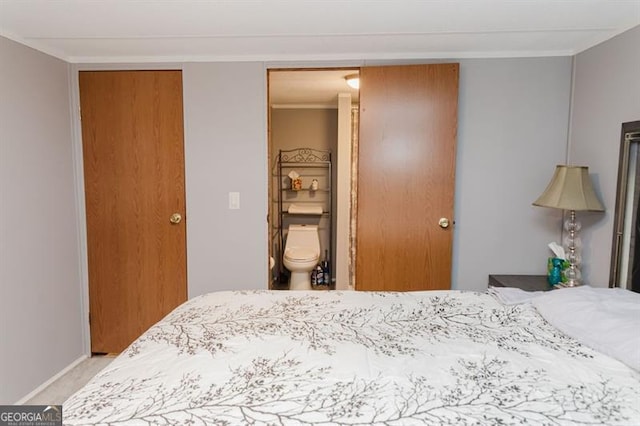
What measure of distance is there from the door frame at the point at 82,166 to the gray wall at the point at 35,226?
4cm

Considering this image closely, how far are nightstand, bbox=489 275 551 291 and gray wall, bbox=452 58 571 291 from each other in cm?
10

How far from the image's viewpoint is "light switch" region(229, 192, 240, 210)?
2.88 metres

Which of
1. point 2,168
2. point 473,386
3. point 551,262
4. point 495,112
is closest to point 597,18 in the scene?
point 495,112

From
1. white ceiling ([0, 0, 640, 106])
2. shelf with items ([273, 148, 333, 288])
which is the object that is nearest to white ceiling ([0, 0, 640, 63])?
white ceiling ([0, 0, 640, 106])

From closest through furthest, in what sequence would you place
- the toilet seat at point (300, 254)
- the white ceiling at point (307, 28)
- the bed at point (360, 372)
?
the bed at point (360, 372), the white ceiling at point (307, 28), the toilet seat at point (300, 254)

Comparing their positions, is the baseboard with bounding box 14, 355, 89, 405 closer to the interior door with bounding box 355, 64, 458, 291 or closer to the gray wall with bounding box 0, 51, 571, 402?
the gray wall with bounding box 0, 51, 571, 402

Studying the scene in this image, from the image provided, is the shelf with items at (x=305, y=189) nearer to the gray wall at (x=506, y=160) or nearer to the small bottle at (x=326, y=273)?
the small bottle at (x=326, y=273)

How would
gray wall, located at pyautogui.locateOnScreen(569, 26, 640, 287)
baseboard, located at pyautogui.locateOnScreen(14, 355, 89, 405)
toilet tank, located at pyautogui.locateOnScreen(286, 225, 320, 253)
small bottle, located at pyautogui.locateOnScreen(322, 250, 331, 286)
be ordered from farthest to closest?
small bottle, located at pyautogui.locateOnScreen(322, 250, 331, 286) → toilet tank, located at pyautogui.locateOnScreen(286, 225, 320, 253) → baseboard, located at pyautogui.locateOnScreen(14, 355, 89, 405) → gray wall, located at pyautogui.locateOnScreen(569, 26, 640, 287)

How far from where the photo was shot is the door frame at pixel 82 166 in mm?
2822

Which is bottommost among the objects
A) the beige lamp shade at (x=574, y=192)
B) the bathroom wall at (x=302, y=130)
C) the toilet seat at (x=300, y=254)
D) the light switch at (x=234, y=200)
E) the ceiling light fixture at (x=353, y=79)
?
the toilet seat at (x=300, y=254)

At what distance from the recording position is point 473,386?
1.19 meters

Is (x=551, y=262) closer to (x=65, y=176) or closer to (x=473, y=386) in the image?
(x=473, y=386)

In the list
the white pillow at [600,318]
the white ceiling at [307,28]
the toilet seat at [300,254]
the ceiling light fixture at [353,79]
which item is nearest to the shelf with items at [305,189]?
the toilet seat at [300,254]

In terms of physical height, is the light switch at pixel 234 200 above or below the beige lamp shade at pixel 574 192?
below
